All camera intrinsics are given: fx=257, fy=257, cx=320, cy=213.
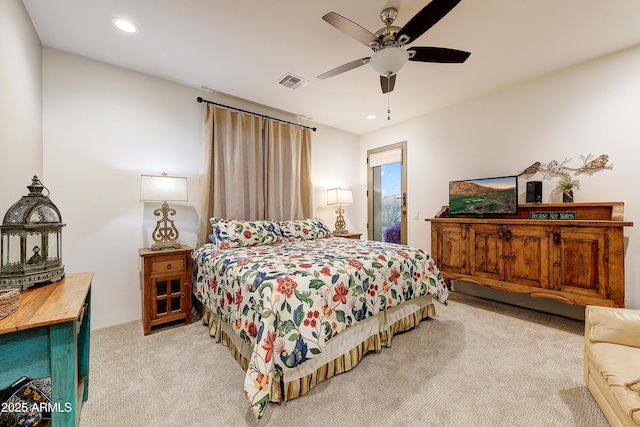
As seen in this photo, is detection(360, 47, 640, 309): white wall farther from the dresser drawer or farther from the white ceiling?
the dresser drawer

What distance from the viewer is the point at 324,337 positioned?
5.24ft

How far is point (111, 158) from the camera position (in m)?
2.64

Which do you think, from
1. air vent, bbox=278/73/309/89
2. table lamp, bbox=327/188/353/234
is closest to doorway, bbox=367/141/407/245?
table lamp, bbox=327/188/353/234

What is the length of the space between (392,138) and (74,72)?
13.8 feet

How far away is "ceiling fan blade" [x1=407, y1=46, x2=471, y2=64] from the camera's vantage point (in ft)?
6.40

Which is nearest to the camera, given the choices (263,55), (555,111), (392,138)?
(263,55)

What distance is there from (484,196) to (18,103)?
437cm

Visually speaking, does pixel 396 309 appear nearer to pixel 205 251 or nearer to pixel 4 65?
pixel 205 251

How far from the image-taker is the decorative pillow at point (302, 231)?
3.30m

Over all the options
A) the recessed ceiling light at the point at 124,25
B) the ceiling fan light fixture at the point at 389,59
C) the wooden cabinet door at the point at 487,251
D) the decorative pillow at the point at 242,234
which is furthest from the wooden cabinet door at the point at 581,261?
the recessed ceiling light at the point at 124,25

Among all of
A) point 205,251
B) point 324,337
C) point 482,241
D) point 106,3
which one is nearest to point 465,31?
point 482,241

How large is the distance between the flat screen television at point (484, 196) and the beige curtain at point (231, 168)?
2.66 meters

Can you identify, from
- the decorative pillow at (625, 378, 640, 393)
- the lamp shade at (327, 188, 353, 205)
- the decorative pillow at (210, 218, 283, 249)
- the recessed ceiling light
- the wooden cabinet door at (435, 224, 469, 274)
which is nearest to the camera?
the decorative pillow at (625, 378, 640, 393)

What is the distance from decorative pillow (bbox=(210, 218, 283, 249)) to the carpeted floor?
0.91m
